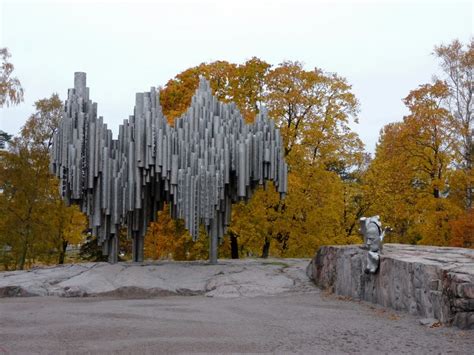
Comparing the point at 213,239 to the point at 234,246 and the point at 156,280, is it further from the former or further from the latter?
the point at 234,246

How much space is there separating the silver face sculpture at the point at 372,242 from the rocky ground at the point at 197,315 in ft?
2.86

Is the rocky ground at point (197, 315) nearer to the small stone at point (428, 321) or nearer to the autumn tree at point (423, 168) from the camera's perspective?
the small stone at point (428, 321)

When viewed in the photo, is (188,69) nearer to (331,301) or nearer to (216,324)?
(331,301)

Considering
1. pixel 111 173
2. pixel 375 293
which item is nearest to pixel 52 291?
pixel 111 173

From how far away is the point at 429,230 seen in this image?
68.5 feet

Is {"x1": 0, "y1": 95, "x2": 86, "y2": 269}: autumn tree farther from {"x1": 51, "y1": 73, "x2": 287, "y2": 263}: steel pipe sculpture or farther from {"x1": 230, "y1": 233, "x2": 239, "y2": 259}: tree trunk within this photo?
{"x1": 51, "y1": 73, "x2": 287, "y2": 263}: steel pipe sculpture

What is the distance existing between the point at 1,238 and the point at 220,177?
12508mm

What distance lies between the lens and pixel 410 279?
1040 centimetres

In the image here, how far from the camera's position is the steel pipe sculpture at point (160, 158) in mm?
15031

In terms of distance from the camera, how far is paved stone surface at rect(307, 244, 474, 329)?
8875 mm

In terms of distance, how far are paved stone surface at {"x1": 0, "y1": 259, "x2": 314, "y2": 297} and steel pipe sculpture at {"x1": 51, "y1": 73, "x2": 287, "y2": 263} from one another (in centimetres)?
114

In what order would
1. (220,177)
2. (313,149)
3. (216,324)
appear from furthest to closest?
(313,149) < (220,177) < (216,324)

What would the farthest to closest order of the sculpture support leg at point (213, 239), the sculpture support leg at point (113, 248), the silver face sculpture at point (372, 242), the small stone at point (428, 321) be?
the sculpture support leg at point (113, 248)
the sculpture support leg at point (213, 239)
the silver face sculpture at point (372, 242)
the small stone at point (428, 321)

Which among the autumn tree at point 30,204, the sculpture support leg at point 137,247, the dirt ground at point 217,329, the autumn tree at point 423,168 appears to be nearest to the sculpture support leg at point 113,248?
the sculpture support leg at point 137,247
